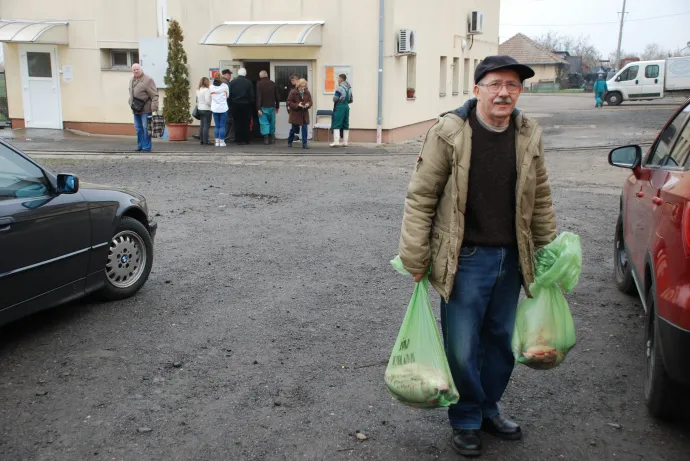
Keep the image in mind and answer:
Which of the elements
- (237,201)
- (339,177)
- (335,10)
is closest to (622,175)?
(339,177)

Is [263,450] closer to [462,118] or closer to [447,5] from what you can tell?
[462,118]

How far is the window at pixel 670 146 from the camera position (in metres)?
4.54

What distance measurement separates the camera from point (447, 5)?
2420 centimetres

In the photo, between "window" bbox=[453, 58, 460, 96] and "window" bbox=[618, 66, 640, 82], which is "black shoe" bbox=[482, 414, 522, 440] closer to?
"window" bbox=[453, 58, 460, 96]

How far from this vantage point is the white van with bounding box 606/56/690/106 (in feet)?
119

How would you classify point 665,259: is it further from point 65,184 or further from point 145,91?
point 145,91

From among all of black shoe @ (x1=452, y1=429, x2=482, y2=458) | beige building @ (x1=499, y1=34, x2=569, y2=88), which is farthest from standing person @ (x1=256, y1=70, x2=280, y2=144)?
beige building @ (x1=499, y1=34, x2=569, y2=88)

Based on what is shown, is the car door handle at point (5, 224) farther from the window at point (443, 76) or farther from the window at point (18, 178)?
the window at point (443, 76)

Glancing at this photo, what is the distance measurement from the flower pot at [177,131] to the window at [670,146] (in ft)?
52.8

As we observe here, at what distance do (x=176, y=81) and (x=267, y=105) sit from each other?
9.23 feet

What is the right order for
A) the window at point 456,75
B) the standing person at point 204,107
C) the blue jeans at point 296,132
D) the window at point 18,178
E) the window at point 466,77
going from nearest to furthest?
the window at point 18,178
the blue jeans at point 296,132
the standing person at point 204,107
the window at point 456,75
the window at point 466,77

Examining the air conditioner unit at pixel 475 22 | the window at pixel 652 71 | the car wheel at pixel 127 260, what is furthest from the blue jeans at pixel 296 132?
the window at pixel 652 71

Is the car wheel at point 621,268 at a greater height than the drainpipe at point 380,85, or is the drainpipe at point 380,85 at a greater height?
the drainpipe at point 380,85

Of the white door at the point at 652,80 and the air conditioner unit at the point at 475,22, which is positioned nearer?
the air conditioner unit at the point at 475,22
